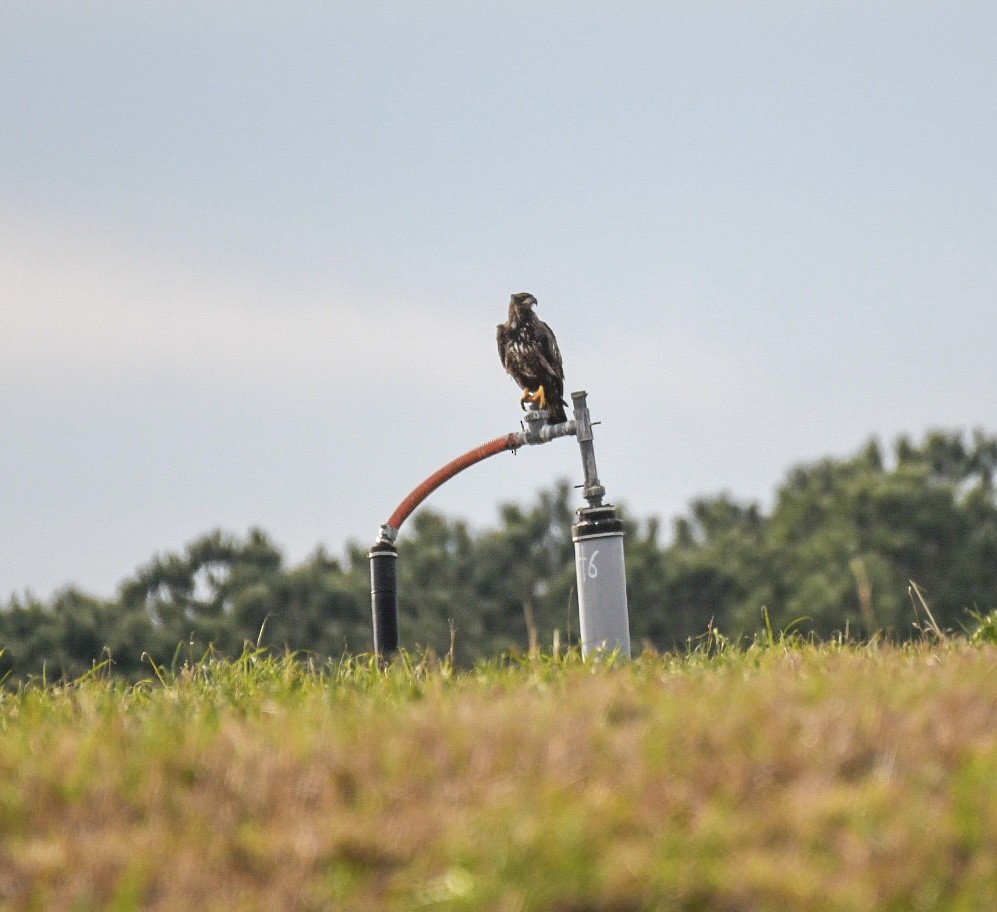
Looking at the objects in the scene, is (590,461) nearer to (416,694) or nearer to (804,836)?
(416,694)

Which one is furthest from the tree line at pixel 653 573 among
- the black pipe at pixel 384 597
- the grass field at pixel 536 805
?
the grass field at pixel 536 805

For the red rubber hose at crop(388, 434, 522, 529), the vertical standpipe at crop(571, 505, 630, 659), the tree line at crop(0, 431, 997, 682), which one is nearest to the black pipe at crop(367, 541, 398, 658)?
the red rubber hose at crop(388, 434, 522, 529)

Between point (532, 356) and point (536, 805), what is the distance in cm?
622

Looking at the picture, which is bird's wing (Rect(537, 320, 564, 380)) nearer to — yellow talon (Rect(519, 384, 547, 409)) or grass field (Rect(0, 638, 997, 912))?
yellow talon (Rect(519, 384, 547, 409))

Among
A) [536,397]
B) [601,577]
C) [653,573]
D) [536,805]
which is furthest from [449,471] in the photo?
[653,573]

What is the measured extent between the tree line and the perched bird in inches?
989

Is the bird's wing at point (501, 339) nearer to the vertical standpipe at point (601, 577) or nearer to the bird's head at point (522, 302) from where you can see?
the bird's head at point (522, 302)

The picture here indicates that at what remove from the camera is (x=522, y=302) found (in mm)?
10320

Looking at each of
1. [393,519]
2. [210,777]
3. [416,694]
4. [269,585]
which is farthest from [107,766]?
[269,585]

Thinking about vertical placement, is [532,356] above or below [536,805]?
above

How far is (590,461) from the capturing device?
376 inches

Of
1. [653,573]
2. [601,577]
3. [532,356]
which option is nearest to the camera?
[601,577]

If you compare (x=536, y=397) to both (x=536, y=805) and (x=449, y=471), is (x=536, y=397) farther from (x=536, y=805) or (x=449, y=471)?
(x=536, y=805)

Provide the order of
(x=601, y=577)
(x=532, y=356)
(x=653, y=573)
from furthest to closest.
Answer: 1. (x=653, y=573)
2. (x=532, y=356)
3. (x=601, y=577)
